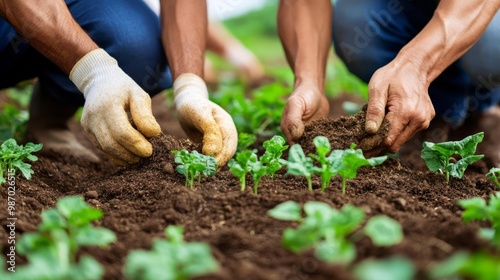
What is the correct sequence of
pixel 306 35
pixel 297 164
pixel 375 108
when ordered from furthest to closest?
pixel 306 35
pixel 375 108
pixel 297 164

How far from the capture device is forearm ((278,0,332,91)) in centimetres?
283

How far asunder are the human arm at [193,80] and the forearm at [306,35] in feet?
1.35

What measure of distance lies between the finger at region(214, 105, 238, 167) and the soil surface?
10 cm

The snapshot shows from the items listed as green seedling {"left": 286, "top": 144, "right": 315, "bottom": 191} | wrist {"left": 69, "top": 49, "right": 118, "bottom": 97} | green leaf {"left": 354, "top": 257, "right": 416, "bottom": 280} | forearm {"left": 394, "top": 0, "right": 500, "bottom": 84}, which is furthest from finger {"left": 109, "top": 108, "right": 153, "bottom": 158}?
green leaf {"left": 354, "top": 257, "right": 416, "bottom": 280}

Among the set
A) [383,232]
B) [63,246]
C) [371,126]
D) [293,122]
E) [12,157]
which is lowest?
[12,157]

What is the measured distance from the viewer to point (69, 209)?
134 centimetres

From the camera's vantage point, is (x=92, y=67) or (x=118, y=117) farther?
(x=92, y=67)

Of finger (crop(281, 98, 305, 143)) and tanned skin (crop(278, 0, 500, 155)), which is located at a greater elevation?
tanned skin (crop(278, 0, 500, 155))

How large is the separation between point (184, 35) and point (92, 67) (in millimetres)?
567

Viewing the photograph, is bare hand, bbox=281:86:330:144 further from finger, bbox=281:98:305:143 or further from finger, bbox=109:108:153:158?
finger, bbox=109:108:153:158

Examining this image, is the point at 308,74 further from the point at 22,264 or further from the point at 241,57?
the point at 241,57

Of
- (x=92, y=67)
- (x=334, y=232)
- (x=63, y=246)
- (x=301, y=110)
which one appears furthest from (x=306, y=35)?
(x=63, y=246)

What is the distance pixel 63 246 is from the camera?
47.9 inches

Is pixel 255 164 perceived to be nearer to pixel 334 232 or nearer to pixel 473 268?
pixel 334 232
